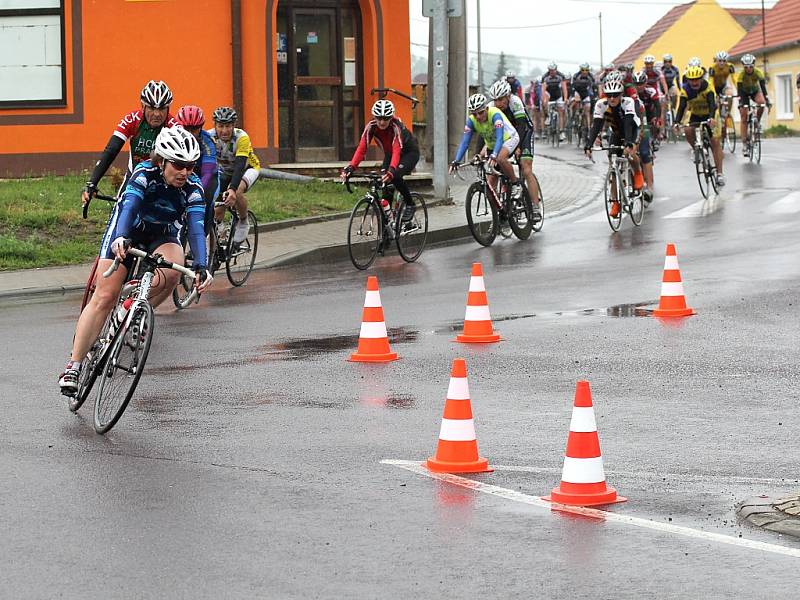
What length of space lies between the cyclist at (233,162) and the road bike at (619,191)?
5.91 meters

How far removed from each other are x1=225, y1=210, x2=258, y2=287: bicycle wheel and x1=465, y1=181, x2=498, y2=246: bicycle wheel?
3385 mm

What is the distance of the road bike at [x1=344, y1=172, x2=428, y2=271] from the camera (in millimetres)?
17828

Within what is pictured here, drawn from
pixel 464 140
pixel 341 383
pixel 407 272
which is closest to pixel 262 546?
pixel 341 383

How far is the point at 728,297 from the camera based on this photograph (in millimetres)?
14289

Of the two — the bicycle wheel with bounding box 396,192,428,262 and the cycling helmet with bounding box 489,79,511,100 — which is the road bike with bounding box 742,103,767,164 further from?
the bicycle wheel with bounding box 396,192,428,262

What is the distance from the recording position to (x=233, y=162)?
15.8 m

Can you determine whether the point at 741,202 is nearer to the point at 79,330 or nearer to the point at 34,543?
the point at 79,330

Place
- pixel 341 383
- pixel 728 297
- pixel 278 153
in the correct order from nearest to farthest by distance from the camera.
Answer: pixel 341 383, pixel 728 297, pixel 278 153

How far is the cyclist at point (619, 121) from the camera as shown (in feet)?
68.1

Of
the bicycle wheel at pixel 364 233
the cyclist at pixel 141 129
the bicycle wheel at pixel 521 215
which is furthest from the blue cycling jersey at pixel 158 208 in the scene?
the bicycle wheel at pixel 521 215

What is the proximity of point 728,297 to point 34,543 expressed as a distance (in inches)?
356

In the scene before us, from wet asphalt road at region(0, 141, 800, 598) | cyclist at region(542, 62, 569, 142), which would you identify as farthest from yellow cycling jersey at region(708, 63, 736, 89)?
wet asphalt road at region(0, 141, 800, 598)

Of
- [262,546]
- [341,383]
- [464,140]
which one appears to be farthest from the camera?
[464,140]

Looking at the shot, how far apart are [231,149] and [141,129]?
2.53m
